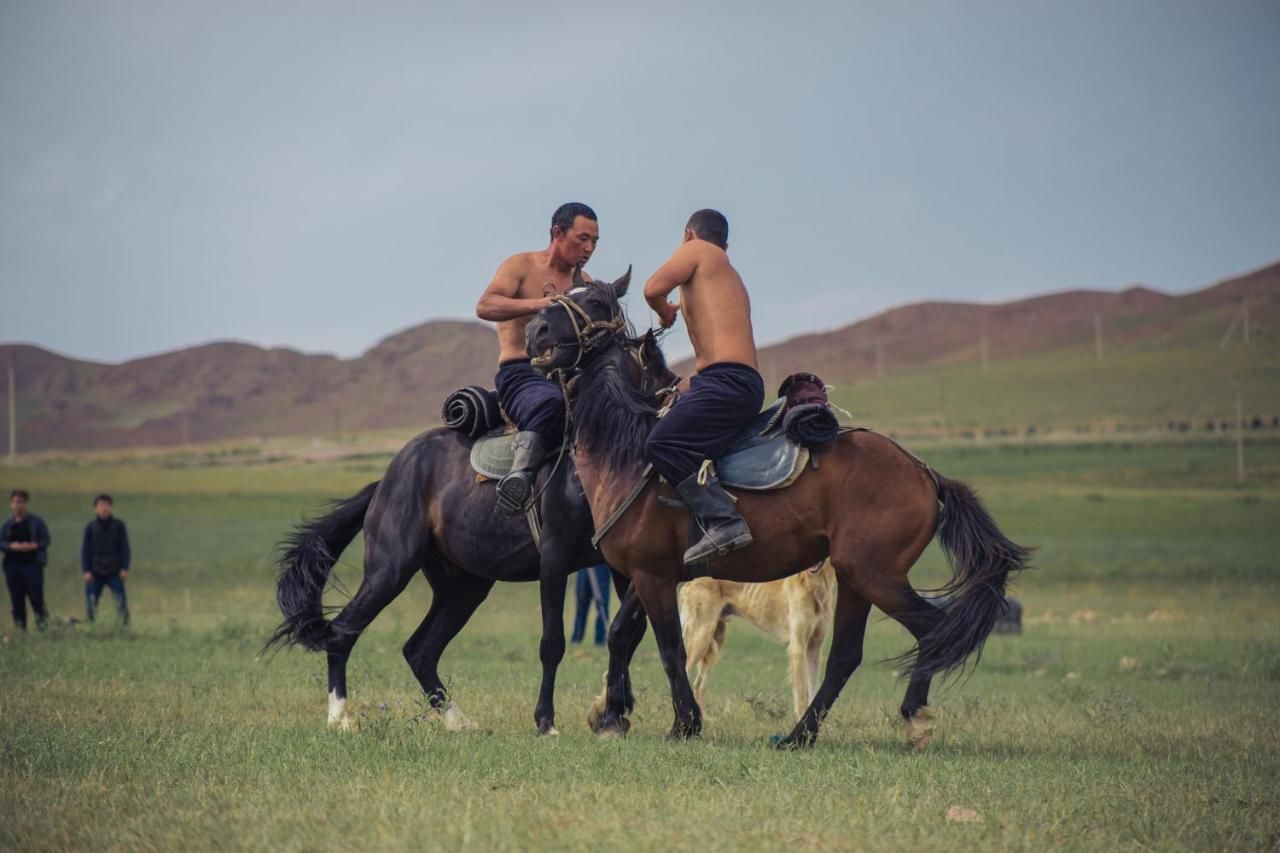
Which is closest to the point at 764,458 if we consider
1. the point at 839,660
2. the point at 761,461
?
the point at 761,461

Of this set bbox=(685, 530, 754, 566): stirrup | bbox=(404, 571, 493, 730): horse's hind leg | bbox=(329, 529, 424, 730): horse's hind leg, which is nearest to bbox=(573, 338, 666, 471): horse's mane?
bbox=(685, 530, 754, 566): stirrup

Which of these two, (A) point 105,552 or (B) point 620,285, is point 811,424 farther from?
(A) point 105,552

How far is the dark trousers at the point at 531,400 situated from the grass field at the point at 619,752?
210cm

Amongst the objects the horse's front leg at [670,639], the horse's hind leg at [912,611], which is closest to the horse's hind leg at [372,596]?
the horse's front leg at [670,639]

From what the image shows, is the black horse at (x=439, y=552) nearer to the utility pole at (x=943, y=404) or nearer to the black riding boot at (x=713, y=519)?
the black riding boot at (x=713, y=519)

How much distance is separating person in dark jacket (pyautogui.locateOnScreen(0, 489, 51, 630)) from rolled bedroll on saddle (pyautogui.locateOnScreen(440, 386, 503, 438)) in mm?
12164

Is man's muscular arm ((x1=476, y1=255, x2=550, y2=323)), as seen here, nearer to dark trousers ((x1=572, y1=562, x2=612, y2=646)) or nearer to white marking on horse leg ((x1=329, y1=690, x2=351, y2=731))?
white marking on horse leg ((x1=329, y1=690, x2=351, y2=731))

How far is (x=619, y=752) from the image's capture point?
8.49 metres

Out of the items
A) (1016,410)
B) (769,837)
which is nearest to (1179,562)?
(769,837)

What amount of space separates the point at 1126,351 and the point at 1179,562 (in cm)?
13759

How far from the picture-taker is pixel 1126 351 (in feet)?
551

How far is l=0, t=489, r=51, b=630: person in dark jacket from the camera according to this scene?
826 inches

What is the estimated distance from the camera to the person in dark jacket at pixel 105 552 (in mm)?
21891

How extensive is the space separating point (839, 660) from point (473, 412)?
11.0 ft
